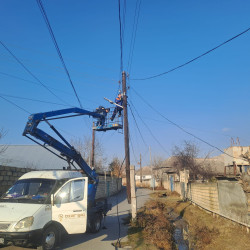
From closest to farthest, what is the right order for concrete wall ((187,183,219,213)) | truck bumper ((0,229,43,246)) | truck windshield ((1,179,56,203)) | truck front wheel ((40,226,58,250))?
truck bumper ((0,229,43,246)) → truck front wheel ((40,226,58,250)) → truck windshield ((1,179,56,203)) → concrete wall ((187,183,219,213))

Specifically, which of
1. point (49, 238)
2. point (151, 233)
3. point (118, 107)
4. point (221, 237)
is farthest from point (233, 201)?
point (118, 107)

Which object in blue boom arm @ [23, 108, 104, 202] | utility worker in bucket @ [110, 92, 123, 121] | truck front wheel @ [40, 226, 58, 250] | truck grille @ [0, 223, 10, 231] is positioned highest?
utility worker in bucket @ [110, 92, 123, 121]

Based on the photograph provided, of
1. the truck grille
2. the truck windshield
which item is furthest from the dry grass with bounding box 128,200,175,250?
the truck grille

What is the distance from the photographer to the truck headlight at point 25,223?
19.0 feet

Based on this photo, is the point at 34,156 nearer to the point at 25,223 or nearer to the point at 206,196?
the point at 206,196

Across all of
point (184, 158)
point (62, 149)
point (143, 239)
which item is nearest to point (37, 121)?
point (62, 149)

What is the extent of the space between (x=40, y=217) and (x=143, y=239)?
12.0ft

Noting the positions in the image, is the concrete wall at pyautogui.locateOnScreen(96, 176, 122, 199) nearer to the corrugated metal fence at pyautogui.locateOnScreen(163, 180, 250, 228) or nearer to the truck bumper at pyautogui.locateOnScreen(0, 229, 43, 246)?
the corrugated metal fence at pyautogui.locateOnScreen(163, 180, 250, 228)

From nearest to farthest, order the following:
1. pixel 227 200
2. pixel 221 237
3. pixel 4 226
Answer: pixel 4 226 < pixel 221 237 < pixel 227 200

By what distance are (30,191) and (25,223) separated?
5.12 feet

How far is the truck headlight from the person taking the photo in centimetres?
580

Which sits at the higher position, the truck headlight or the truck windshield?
the truck windshield

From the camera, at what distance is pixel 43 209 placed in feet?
21.1

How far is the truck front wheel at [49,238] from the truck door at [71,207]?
30 cm
